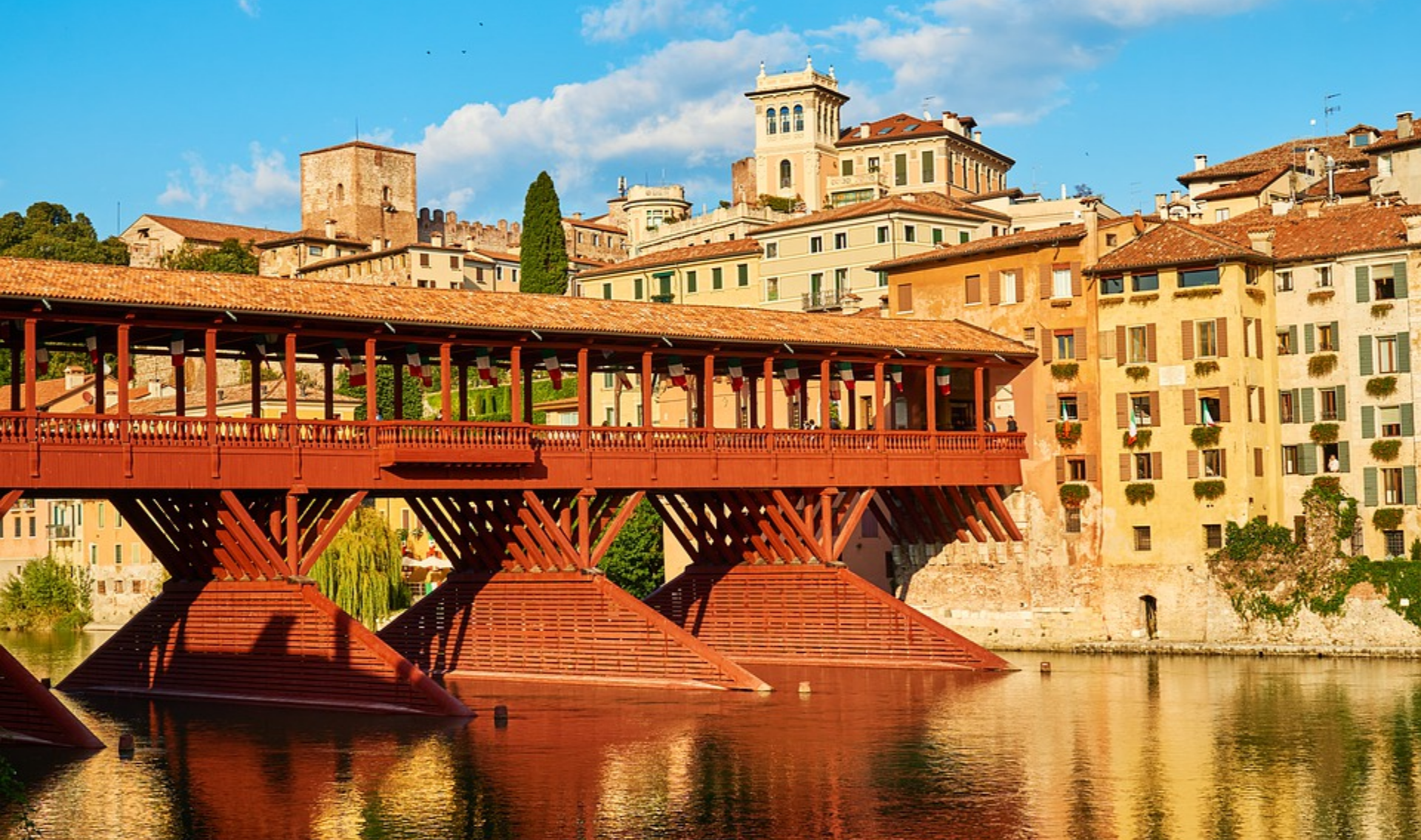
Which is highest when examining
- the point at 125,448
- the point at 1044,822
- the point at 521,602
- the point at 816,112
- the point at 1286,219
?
the point at 816,112

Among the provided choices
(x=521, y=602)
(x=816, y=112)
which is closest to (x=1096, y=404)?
(x=521, y=602)

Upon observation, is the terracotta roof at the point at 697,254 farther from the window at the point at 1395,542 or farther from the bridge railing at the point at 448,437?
the window at the point at 1395,542

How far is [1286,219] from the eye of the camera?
67.7 meters

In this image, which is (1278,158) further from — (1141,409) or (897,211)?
(1141,409)

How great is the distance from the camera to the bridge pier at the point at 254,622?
4553 centimetres

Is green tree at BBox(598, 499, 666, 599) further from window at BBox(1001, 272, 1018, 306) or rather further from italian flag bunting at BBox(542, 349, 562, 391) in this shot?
italian flag bunting at BBox(542, 349, 562, 391)

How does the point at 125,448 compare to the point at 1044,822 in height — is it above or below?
above

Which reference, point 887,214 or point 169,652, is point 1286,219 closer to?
point 887,214

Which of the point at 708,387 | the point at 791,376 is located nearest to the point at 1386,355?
the point at 791,376

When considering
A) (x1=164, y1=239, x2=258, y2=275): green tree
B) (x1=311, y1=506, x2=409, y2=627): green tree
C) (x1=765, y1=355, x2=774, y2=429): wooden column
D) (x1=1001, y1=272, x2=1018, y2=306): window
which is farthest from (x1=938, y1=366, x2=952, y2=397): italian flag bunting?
(x1=164, y1=239, x2=258, y2=275): green tree

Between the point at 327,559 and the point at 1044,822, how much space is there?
144ft

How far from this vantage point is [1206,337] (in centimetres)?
6241

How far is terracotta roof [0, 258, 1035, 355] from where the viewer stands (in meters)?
45.3

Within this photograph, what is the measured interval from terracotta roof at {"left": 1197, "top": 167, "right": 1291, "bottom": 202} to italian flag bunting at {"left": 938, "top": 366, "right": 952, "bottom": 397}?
115 ft
